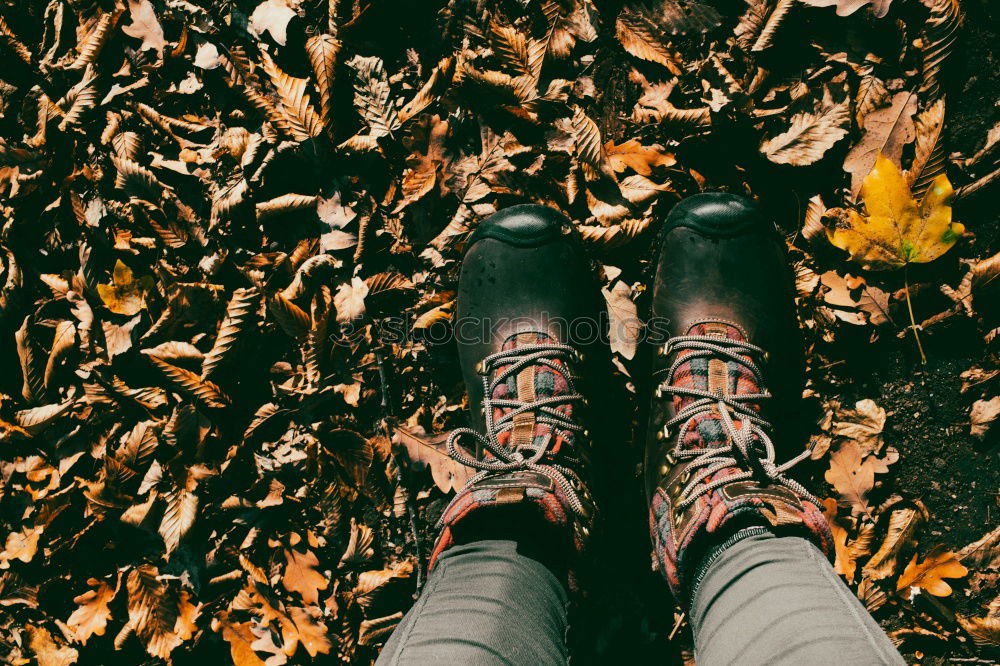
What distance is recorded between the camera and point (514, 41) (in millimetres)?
1548

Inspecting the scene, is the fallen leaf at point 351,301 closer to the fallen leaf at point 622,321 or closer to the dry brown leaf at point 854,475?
the fallen leaf at point 622,321

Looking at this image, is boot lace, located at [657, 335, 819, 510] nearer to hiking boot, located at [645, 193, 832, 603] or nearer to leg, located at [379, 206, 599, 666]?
hiking boot, located at [645, 193, 832, 603]

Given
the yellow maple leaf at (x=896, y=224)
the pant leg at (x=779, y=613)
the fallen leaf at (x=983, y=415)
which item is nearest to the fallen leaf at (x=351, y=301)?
the pant leg at (x=779, y=613)

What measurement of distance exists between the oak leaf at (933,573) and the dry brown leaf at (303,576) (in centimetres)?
161

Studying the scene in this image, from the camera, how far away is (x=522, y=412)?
154 cm

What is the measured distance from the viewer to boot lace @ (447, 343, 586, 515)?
1.32m

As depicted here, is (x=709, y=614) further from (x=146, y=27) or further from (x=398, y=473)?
(x=146, y=27)

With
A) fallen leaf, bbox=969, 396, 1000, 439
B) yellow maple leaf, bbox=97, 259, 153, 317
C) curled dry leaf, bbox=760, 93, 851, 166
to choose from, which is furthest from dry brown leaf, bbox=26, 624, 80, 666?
fallen leaf, bbox=969, 396, 1000, 439

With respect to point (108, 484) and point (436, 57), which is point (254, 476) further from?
point (436, 57)

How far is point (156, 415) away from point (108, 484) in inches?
9.9

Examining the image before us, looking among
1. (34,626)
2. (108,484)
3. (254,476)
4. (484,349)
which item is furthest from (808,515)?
(34,626)

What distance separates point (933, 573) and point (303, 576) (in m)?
1.74

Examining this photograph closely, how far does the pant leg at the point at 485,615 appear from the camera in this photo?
3.32 feet

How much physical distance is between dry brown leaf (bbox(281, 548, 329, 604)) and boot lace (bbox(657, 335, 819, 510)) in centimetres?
108
